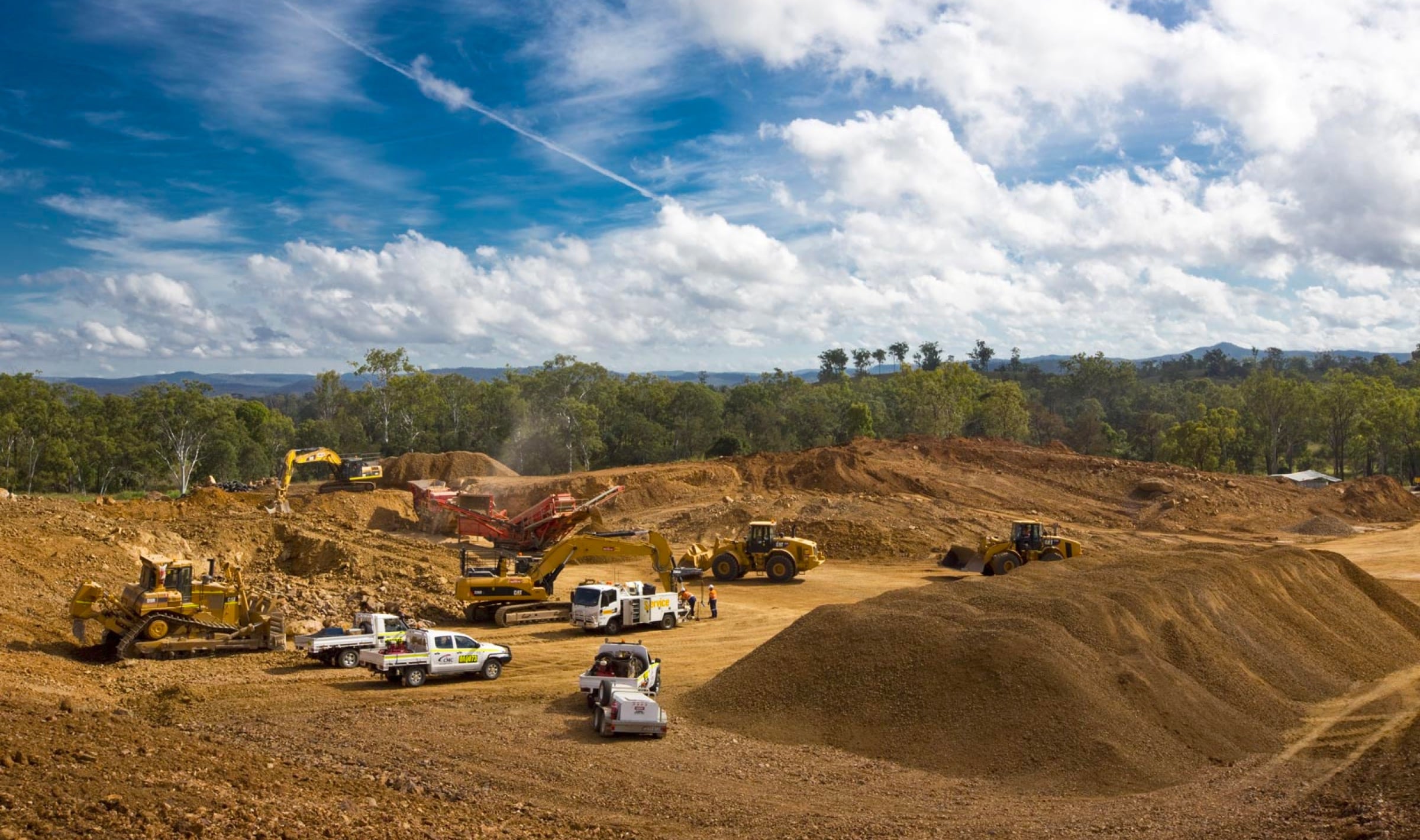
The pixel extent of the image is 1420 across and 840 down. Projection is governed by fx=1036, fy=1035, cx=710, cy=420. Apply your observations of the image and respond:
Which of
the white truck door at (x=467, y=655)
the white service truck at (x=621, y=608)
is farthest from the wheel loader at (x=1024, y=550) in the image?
the white truck door at (x=467, y=655)

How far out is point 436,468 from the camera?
5909 centimetres

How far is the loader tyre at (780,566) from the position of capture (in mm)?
35875

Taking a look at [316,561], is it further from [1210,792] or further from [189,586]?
[1210,792]

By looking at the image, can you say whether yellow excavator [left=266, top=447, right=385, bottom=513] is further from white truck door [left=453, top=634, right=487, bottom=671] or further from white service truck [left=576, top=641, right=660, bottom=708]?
white service truck [left=576, top=641, right=660, bottom=708]

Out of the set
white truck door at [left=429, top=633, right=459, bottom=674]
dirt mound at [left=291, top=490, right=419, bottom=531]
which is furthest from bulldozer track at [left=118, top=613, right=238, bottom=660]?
dirt mound at [left=291, top=490, right=419, bottom=531]

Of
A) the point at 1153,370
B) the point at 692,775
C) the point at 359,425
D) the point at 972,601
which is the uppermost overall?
the point at 1153,370

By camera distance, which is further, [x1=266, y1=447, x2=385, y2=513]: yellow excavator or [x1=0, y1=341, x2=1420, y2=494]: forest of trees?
[x1=0, y1=341, x2=1420, y2=494]: forest of trees

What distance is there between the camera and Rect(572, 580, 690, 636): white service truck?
25.8 meters

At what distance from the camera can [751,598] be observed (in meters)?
32.9

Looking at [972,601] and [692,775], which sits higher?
[972,601]

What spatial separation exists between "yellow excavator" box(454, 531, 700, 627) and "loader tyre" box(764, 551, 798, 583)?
27.5 ft

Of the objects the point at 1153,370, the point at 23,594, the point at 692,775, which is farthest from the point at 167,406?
the point at 1153,370

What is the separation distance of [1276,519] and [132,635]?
49.5 m

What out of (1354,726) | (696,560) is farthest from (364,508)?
(1354,726)
